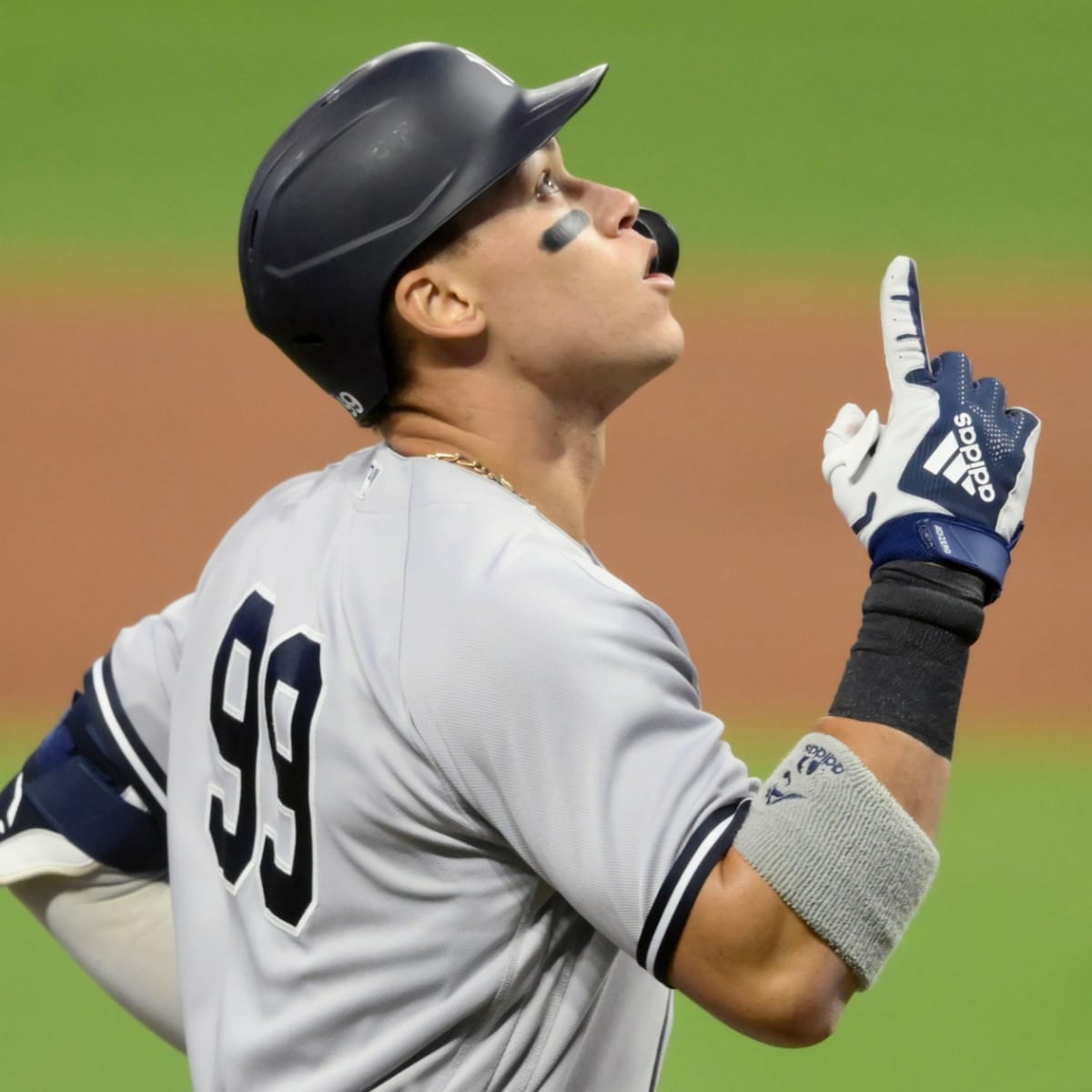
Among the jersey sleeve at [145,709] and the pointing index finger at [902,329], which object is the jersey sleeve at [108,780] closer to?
the jersey sleeve at [145,709]

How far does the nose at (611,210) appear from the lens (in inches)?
83.8

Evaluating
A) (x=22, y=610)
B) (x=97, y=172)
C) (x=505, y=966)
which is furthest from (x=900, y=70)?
(x=505, y=966)

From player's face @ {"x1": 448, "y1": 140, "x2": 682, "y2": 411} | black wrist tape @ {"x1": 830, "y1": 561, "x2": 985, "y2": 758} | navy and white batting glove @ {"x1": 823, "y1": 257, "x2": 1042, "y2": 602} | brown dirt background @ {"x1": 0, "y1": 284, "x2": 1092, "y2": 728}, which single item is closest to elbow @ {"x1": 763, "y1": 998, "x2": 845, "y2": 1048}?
black wrist tape @ {"x1": 830, "y1": 561, "x2": 985, "y2": 758}

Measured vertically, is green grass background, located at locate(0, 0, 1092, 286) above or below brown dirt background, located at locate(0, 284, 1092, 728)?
above

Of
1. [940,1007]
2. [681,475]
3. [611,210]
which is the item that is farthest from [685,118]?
[611,210]

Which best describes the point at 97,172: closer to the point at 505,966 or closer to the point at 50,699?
the point at 50,699

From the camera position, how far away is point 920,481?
188 centimetres

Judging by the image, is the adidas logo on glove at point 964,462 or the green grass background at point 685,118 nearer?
the adidas logo on glove at point 964,462

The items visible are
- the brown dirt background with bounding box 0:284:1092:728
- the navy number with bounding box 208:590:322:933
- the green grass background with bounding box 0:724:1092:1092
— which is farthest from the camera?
the brown dirt background with bounding box 0:284:1092:728

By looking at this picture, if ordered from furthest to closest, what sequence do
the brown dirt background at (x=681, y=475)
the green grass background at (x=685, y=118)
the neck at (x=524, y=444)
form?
the green grass background at (x=685, y=118) < the brown dirt background at (x=681, y=475) < the neck at (x=524, y=444)

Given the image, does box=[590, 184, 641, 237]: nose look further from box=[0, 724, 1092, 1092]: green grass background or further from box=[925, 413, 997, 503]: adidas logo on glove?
box=[0, 724, 1092, 1092]: green grass background

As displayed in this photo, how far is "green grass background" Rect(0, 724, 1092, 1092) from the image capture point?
3963 mm

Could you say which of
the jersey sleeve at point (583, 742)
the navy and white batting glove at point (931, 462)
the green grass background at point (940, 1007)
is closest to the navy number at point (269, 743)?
the jersey sleeve at point (583, 742)

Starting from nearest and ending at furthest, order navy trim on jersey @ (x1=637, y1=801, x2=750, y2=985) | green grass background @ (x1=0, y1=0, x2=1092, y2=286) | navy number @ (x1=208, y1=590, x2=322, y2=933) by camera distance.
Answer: navy trim on jersey @ (x1=637, y1=801, x2=750, y2=985) → navy number @ (x1=208, y1=590, x2=322, y2=933) → green grass background @ (x1=0, y1=0, x2=1092, y2=286)
